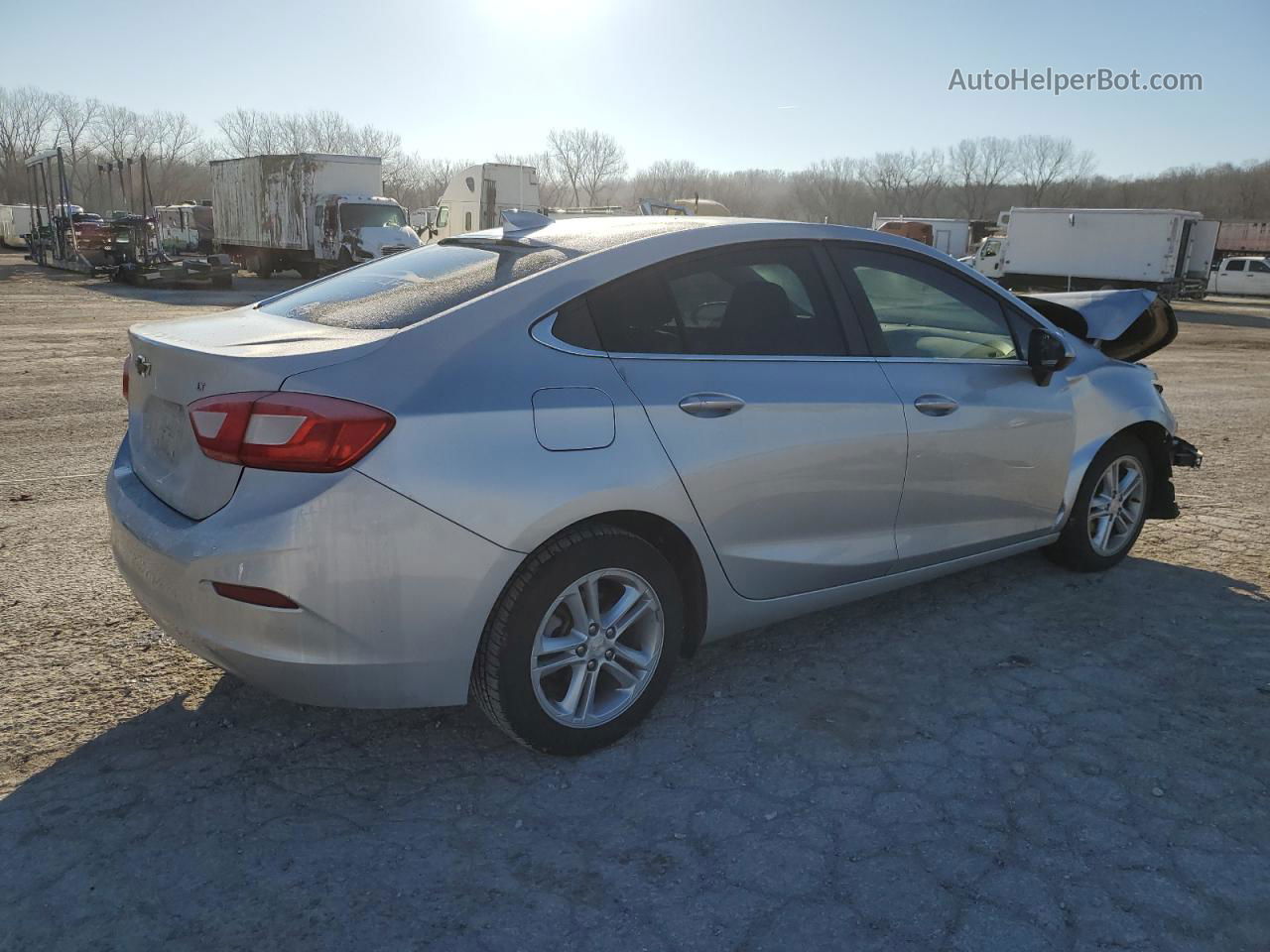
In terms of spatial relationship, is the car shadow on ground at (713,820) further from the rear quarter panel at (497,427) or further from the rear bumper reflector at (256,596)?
the rear quarter panel at (497,427)

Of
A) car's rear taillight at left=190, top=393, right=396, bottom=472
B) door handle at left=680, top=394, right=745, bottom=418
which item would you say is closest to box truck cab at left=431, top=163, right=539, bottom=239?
door handle at left=680, top=394, right=745, bottom=418

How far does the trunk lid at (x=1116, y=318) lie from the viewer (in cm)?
476

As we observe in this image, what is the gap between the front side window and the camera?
12.1ft

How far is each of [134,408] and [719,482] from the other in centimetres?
192

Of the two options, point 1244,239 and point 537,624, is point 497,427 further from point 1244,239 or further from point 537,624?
point 1244,239

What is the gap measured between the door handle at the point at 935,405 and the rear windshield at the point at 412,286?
4.76 ft

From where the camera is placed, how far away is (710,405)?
3053 millimetres

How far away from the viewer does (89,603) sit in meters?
4.03

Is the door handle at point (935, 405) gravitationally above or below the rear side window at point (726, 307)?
A: below

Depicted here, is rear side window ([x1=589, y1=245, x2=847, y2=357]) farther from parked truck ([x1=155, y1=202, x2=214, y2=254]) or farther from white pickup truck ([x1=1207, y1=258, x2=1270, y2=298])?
parked truck ([x1=155, y1=202, x2=214, y2=254])

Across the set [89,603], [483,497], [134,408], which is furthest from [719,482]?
[89,603]

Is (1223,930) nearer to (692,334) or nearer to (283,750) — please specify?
(692,334)

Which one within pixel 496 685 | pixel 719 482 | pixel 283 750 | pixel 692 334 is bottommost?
pixel 283 750

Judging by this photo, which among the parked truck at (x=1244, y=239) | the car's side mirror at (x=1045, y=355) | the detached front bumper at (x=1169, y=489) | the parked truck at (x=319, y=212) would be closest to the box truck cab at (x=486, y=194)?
the parked truck at (x=319, y=212)
